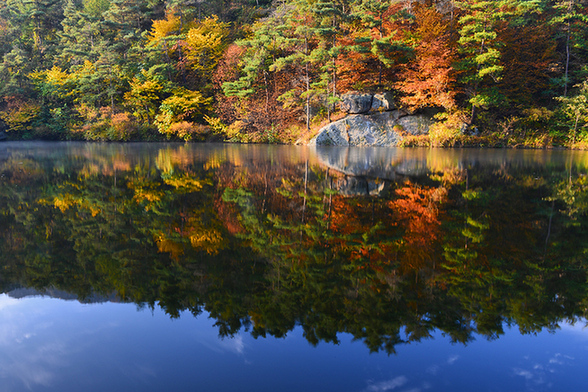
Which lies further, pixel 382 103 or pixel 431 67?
pixel 382 103

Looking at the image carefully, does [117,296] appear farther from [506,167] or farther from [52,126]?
[52,126]

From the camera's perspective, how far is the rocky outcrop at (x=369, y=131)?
22.1 meters

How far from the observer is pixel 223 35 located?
1166 inches

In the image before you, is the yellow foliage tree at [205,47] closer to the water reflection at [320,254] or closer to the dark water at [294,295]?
the water reflection at [320,254]

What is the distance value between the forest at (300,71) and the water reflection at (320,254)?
52.3 feet

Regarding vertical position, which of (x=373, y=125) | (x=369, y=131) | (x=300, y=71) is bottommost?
(x=369, y=131)

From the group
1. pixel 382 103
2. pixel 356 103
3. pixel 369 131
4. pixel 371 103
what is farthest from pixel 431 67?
pixel 369 131

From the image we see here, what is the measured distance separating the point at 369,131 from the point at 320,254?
19630 mm

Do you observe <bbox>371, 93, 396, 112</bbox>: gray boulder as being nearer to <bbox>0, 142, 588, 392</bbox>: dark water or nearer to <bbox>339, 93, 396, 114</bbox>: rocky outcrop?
<bbox>339, 93, 396, 114</bbox>: rocky outcrop

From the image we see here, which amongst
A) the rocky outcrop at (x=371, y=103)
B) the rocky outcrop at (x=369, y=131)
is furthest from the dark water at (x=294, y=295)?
the rocky outcrop at (x=371, y=103)

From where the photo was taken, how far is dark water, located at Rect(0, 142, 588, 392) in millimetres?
2037

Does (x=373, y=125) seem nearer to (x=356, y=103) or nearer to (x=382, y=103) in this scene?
(x=382, y=103)

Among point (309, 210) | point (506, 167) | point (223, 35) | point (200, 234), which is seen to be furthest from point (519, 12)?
point (200, 234)

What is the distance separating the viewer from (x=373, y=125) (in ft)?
73.5
